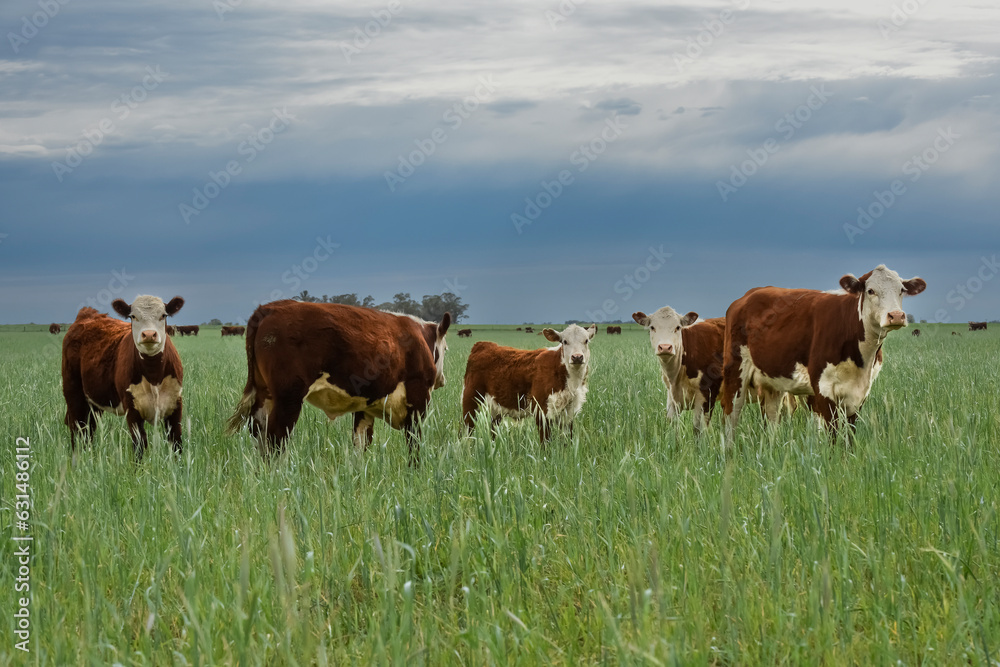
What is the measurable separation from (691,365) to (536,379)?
2585mm

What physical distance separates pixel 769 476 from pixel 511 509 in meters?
2.17

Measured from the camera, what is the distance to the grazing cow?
980cm

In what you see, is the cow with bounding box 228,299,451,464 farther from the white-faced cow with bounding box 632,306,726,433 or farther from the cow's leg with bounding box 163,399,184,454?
the white-faced cow with bounding box 632,306,726,433

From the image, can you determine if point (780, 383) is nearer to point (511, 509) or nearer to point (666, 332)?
point (666, 332)

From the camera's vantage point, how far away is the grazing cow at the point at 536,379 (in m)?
9.80

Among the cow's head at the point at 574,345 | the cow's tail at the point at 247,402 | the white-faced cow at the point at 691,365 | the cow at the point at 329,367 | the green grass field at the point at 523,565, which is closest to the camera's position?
the green grass field at the point at 523,565

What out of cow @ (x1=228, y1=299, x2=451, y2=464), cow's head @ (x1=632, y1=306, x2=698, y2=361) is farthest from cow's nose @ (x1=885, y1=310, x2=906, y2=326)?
cow @ (x1=228, y1=299, x2=451, y2=464)

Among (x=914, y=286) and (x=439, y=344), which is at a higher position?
(x=914, y=286)

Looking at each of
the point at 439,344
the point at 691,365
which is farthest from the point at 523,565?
the point at 691,365

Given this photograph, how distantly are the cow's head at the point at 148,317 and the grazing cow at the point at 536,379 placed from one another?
11.4ft

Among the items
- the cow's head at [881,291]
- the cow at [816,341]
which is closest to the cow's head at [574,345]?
the cow at [816,341]

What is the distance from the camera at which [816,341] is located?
9.42 meters

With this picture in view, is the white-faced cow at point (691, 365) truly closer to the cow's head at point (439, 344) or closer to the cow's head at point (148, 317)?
the cow's head at point (439, 344)

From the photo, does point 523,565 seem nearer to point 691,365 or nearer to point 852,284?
point 852,284
